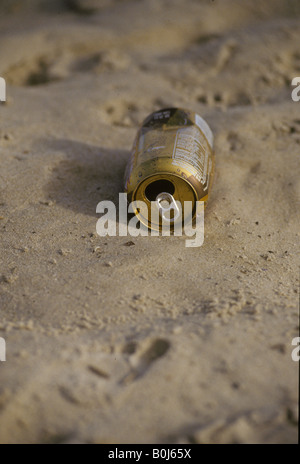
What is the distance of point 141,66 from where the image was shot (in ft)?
11.3

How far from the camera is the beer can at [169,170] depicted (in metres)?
1.92

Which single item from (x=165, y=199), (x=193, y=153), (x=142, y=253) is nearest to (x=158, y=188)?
(x=165, y=199)

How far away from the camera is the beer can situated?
1.92 meters

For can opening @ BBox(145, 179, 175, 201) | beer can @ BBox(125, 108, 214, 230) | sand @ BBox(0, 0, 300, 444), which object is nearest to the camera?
sand @ BBox(0, 0, 300, 444)

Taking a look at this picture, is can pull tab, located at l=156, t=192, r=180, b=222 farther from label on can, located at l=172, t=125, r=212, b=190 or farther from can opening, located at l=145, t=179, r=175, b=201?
label on can, located at l=172, t=125, r=212, b=190

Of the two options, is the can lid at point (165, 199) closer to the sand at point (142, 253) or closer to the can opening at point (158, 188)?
the can opening at point (158, 188)

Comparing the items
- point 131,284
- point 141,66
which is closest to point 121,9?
point 141,66

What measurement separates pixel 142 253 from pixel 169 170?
1.24 feet

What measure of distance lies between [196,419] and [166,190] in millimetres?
1087

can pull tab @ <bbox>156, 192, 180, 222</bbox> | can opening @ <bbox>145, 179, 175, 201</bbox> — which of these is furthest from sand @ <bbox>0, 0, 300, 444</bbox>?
can opening @ <bbox>145, 179, 175, 201</bbox>

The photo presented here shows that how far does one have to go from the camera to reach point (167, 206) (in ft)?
6.58

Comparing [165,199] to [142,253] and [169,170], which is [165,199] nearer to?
[169,170]

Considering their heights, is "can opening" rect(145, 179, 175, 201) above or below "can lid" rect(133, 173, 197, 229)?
above
